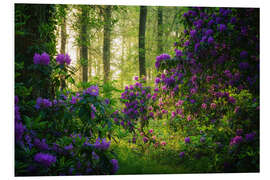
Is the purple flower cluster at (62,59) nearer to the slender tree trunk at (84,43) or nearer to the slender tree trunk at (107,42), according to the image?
the slender tree trunk at (84,43)

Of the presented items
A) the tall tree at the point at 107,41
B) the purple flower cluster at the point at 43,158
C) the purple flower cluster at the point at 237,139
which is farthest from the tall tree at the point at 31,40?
the purple flower cluster at the point at 237,139

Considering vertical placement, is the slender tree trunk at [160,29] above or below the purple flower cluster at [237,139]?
above

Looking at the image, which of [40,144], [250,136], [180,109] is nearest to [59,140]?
[40,144]

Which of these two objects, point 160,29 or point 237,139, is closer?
point 237,139

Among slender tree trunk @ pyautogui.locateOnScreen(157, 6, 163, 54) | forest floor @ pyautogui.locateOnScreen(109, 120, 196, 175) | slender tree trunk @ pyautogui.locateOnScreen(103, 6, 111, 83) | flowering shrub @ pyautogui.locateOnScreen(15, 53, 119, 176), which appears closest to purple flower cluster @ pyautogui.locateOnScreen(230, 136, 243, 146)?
forest floor @ pyautogui.locateOnScreen(109, 120, 196, 175)

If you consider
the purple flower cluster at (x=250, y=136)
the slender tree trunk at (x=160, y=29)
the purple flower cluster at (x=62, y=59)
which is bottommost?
the purple flower cluster at (x=250, y=136)

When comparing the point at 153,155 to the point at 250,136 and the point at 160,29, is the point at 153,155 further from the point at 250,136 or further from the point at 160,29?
the point at 160,29

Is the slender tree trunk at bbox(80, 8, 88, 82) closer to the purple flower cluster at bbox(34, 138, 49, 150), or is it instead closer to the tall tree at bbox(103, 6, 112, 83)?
the tall tree at bbox(103, 6, 112, 83)

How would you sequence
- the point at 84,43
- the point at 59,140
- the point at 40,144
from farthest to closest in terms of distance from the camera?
the point at 84,43
the point at 59,140
the point at 40,144

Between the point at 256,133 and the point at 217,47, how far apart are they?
944 mm

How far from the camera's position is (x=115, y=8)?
256cm

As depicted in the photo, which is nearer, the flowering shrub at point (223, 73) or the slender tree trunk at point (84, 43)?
the flowering shrub at point (223, 73)

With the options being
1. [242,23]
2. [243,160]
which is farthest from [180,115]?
[242,23]

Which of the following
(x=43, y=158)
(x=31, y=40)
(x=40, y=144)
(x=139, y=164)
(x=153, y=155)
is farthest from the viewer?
(x=153, y=155)
